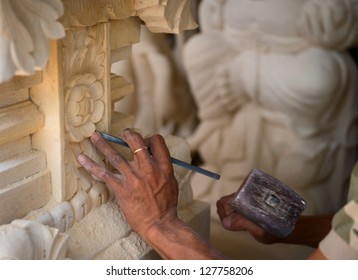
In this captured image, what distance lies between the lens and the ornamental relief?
1382 mm

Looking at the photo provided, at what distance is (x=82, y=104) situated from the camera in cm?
142

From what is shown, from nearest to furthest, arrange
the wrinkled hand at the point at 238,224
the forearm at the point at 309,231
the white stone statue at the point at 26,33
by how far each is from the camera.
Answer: the white stone statue at the point at 26,33 < the wrinkled hand at the point at 238,224 < the forearm at the point at 309,231

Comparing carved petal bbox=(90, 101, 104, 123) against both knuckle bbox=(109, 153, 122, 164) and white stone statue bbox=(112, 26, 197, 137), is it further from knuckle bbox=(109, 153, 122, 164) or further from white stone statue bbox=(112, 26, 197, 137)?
white stone statue bbox=(112, 26, 197, 137)

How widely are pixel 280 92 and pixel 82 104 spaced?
1.60 metres

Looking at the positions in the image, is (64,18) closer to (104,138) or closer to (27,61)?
(27,61)

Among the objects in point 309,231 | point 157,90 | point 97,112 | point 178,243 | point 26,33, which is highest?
point 26,33

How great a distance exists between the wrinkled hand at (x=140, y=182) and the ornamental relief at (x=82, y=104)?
5 centimetres

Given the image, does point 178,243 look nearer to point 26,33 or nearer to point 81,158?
point 81,158

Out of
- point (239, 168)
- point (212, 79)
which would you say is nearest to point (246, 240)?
point (239, 168)

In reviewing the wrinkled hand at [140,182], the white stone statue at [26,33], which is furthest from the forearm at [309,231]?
the white stone statue at [26,33]

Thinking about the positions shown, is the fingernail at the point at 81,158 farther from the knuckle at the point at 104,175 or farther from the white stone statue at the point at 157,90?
the white stone statue at the point at 157,90

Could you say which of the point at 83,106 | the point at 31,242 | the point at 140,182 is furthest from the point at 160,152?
the point at 31,242

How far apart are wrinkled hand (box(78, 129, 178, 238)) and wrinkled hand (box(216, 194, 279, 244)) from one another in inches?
12.4

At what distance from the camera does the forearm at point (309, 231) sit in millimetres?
1854
